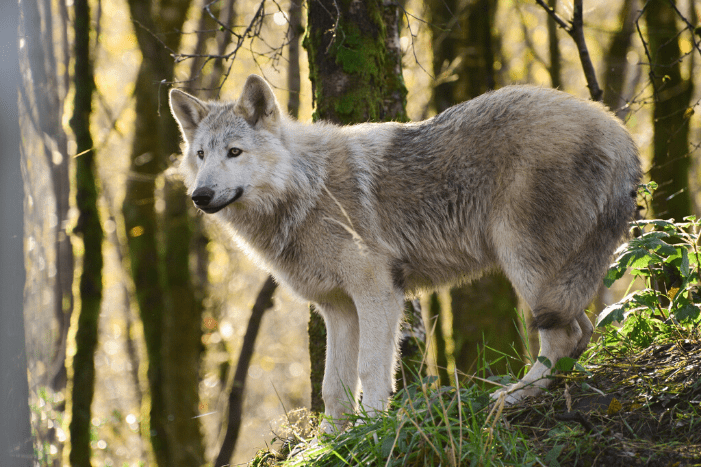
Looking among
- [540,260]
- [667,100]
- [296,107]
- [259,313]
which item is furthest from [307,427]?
[667,100]

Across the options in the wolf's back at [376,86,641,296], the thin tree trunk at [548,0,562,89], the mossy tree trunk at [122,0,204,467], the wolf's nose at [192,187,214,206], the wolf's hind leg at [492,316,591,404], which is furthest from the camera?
the thin tree trunk at [548,0,562,89]

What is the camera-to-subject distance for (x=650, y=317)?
4.11 metres

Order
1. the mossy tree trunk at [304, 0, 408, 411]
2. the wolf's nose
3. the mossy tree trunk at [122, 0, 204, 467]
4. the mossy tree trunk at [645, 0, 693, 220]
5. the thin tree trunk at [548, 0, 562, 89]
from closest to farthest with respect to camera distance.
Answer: the wolf's nose
the mossy tree trunk at [304, 0, 408, 411]
the mossy tree trunk at [645, 0, 693, 220]
the mossy tree trunk at [122, 0, 204, 467]
the thin tree trunk at [548, 0, 562, 89]

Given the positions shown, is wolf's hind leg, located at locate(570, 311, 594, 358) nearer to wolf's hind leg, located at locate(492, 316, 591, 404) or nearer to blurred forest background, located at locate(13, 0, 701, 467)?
wolf's hind leg, located at locate(492, 316, 591, 404)

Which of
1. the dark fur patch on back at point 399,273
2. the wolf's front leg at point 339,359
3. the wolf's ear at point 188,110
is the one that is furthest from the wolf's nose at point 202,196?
the dark fur patch on back at point 399,273

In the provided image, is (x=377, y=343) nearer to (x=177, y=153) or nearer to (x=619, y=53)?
(x=177, y=153)

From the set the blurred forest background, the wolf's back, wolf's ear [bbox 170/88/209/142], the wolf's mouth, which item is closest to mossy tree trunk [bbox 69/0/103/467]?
the blurred forest background

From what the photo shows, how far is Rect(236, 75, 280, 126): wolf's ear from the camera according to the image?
182 inches

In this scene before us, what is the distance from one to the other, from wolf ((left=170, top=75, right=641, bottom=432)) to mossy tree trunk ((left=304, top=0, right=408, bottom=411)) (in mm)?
685

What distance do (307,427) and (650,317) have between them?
2812mm

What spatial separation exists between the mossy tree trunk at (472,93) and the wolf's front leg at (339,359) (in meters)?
4.55

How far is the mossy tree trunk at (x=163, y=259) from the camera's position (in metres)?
10.4

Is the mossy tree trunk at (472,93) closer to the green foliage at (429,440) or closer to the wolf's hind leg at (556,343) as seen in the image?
the wolf's hind leg at (556,343)

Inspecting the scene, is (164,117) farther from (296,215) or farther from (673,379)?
(673,379)
